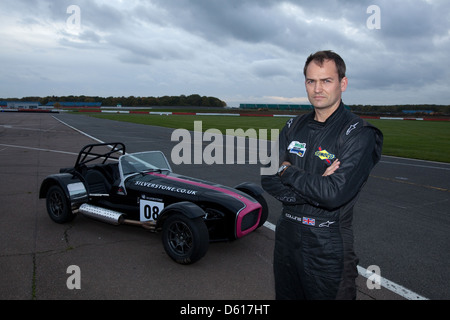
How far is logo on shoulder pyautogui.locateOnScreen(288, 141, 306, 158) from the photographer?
2.24 meters

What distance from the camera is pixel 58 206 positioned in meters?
5.79

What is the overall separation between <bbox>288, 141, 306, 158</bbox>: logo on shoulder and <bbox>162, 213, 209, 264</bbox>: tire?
7.26 ft

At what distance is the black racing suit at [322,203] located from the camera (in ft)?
6.48

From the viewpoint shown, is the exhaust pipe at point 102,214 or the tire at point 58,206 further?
the tire at point 58,206

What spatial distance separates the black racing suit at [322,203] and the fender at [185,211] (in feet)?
6.66

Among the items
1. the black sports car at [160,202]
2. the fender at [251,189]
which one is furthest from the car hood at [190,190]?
the fender at [251,189]

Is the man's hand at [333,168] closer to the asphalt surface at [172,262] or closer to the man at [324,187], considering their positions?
the man at [324,187]

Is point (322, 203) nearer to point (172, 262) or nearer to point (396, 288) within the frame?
point (396, 288)

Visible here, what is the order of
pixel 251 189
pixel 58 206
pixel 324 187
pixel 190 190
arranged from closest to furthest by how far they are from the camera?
pixel 324 187, pixel 190 190, pixel 251 189, pixel 58 206

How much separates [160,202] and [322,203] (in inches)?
135

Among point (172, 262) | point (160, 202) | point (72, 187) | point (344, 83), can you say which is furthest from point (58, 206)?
point (344, 83)

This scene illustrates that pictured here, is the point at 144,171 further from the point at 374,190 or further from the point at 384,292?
the point at 374,190

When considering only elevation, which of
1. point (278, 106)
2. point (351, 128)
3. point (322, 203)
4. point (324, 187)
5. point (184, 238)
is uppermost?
point (278, 106)
